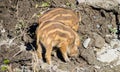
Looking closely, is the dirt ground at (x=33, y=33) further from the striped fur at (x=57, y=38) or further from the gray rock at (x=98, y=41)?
the striped fur at (x=57, y=38)

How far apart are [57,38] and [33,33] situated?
0.83 meters

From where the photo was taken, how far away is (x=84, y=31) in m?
7.96

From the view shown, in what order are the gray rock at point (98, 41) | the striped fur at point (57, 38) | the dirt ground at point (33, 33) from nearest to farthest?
the striped fur at point (57, 38)
the dirt ground at point (33, 33)
the gray rock at point (98, 41)

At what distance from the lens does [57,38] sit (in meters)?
7.29

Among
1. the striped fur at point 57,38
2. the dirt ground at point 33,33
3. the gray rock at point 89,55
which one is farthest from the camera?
the gray rock at point 89,55

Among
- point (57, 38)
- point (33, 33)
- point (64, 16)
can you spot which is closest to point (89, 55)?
point (57, 38)

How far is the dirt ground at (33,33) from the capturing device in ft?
23.9

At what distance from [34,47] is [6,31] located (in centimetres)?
75

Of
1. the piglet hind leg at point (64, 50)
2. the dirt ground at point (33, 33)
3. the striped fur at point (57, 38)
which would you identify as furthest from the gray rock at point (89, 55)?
the piglet hind leg at point (64, 50)

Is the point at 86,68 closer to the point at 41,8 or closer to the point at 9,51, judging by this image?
the point at 9,51

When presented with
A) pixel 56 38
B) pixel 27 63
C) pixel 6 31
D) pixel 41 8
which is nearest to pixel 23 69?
pixel 27 63

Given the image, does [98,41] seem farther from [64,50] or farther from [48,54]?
[48,54]

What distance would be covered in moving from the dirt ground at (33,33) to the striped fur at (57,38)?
131 millimetres

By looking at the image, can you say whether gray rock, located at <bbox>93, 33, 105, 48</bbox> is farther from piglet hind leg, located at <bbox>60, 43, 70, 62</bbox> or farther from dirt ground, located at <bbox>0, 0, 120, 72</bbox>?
piglet hind leg, located at <bbox>60, 43, 70, 62</bbox>
